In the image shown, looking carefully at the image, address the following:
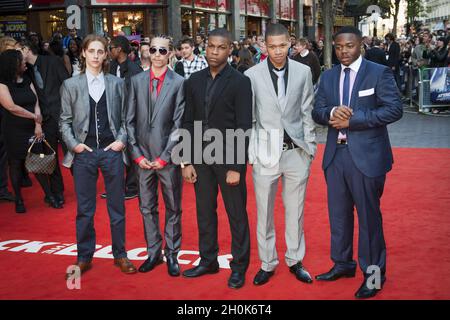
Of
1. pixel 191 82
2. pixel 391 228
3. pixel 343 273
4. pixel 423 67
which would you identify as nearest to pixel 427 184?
pixel 391 228

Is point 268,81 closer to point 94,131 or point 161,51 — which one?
point 161,51

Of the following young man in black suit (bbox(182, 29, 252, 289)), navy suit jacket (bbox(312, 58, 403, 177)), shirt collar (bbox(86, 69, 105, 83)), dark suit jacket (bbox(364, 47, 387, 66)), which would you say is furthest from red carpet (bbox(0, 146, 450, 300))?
dark suit jacket (bbox(364, 47, 387, 66))

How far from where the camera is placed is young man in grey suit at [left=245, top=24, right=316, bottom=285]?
4336 mm

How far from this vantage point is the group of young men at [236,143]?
13.8 feet

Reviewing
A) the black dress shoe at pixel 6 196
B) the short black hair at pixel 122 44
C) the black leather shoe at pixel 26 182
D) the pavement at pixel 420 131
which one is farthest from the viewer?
the pavement at pixel 420 131

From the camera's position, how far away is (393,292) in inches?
166

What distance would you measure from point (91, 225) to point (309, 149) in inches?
78.3

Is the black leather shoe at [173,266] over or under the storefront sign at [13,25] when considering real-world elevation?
under

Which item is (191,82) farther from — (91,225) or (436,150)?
(436,150)

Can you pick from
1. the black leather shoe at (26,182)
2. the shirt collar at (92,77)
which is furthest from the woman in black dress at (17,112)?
the shirt collar at (92,77)

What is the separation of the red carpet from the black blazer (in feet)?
3.32

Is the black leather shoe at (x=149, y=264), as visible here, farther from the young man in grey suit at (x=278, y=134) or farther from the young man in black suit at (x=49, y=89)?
the young man in black suit at (x=49, y=89)

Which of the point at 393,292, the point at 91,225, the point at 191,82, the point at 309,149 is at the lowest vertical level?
the point at 393,292

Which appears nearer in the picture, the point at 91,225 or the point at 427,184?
the point at 91,225
